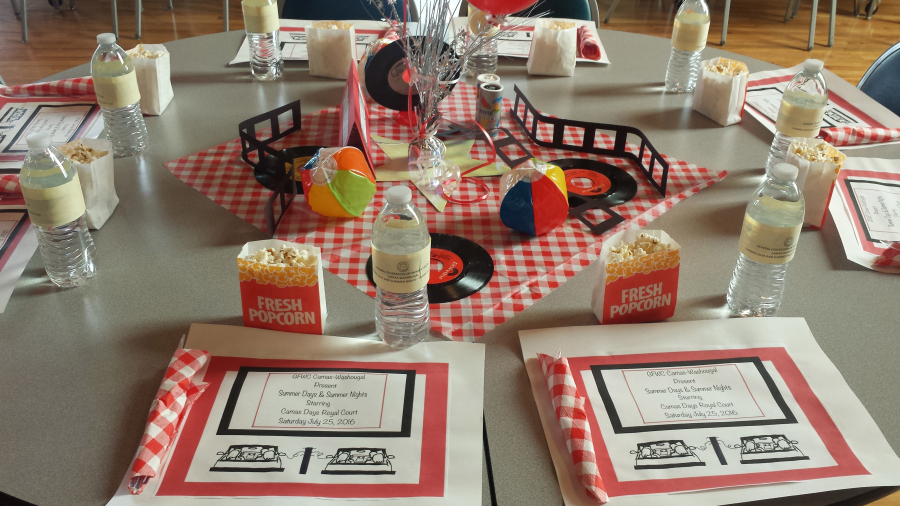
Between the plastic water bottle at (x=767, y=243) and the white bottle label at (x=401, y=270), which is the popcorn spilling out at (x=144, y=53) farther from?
the plastic water bottle at (x=767, y=243)

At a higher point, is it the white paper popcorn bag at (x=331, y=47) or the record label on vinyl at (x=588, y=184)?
the white paper popcorn bag at (x=331, y=47)

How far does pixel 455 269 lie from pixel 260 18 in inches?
37.9

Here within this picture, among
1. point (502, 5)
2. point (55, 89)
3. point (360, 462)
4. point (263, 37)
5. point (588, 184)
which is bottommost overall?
point (360, 462)

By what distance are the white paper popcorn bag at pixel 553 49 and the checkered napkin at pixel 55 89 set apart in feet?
3.66

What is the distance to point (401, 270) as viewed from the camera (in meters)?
0.97

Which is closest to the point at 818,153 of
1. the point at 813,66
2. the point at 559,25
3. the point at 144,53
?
the point at 813,66

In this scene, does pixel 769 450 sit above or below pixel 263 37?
below

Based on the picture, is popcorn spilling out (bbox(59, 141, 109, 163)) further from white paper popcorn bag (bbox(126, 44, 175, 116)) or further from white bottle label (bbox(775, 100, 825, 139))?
white bottle label (bbox(775, 100, 825, 139))

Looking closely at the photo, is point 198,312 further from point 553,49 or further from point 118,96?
point 553,49

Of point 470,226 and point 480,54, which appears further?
point 480,54

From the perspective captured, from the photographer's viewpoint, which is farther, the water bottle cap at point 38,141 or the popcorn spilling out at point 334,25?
the popcorn spilling out at point 334,25

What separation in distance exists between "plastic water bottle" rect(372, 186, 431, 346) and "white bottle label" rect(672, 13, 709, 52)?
1.11 meters

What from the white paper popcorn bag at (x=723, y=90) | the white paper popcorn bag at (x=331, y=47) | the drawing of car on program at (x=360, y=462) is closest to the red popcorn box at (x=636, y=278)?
the drawing of car on program at (x=360, y=462)

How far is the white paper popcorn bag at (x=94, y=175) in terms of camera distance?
1261 mm
